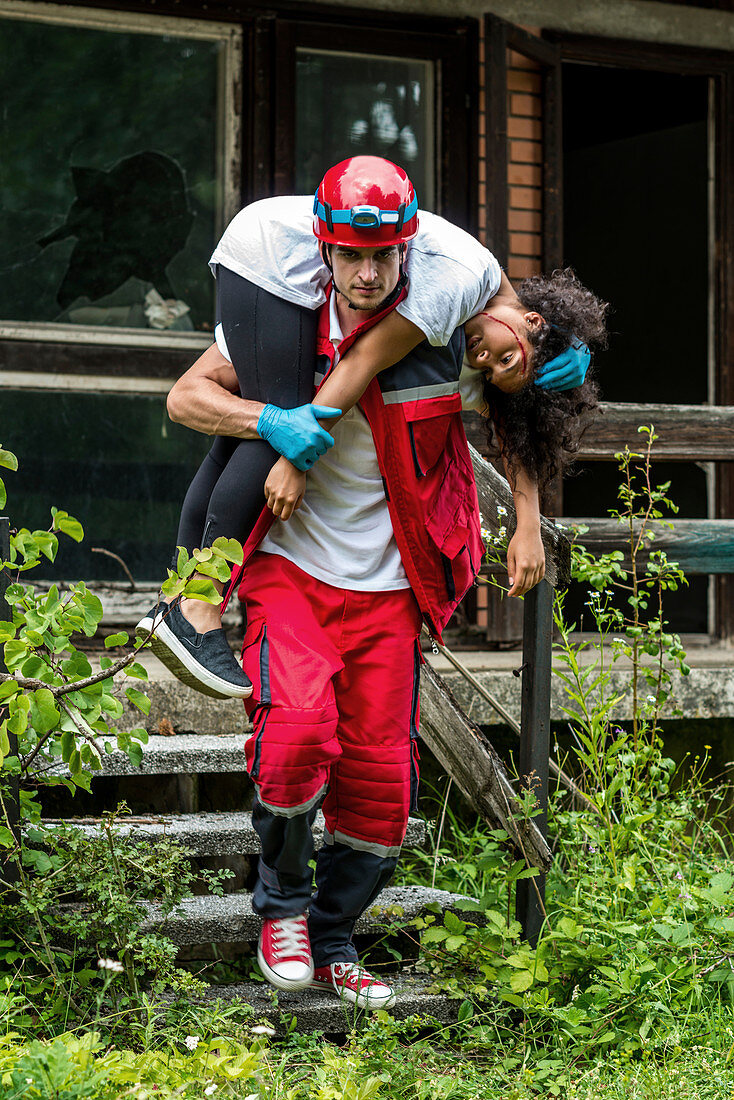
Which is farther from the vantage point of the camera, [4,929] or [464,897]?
[464,897]

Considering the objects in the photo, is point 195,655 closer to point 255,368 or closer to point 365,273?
point 255,368

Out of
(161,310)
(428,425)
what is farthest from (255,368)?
(161,310)

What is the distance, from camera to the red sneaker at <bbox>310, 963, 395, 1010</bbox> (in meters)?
2.91

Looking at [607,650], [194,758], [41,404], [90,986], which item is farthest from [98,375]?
[90,986]

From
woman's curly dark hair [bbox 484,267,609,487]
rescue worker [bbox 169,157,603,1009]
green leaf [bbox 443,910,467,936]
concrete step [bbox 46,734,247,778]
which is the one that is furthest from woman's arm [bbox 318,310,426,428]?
green leaf [bbox 443,910,467,936]

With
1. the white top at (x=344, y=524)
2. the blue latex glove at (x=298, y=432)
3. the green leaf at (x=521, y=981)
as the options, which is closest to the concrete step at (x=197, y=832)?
the green leaf at (x=521, y=981)

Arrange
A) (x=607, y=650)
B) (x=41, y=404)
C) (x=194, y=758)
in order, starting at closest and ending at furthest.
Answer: (x=194, y=758)
(x=41, y=404)
(x=607, y=650)

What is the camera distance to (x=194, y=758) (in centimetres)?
351

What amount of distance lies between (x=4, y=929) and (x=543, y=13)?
4619mm

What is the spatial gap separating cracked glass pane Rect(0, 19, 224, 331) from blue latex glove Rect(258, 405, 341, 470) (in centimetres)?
278

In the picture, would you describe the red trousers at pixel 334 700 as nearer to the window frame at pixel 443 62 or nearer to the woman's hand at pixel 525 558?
the woman's hand at pixel 525 558

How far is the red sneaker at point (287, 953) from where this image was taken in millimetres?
2754

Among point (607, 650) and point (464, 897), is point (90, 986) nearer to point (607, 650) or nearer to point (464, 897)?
point (464, 897)

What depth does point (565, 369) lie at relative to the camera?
2809mm
